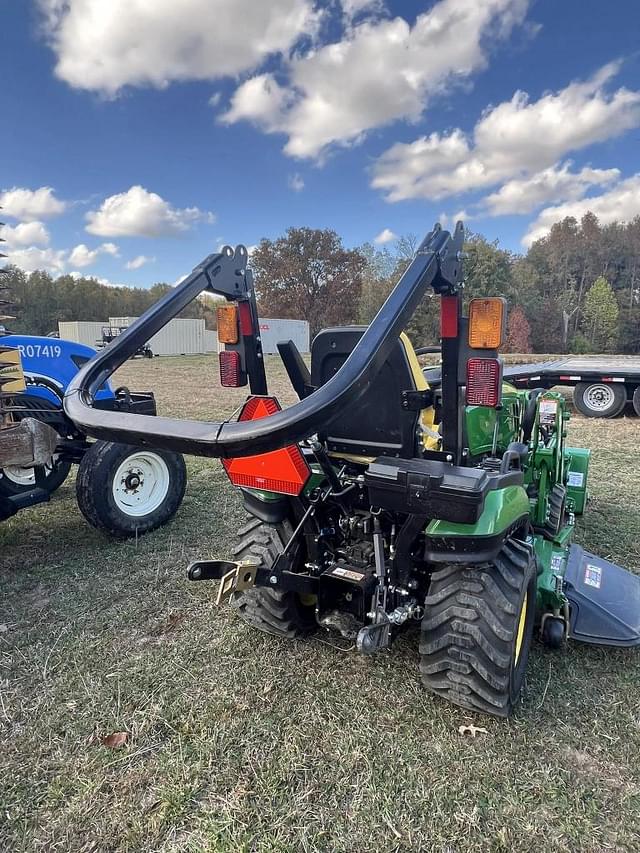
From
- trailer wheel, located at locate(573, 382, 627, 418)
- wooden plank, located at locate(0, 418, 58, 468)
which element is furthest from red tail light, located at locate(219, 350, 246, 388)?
trailer wheel, located at locate(573, 382, 627, 418)

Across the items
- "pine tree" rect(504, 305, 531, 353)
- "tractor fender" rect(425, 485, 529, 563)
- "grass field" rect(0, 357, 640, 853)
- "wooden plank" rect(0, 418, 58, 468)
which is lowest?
"grass field" rect(0, 357, 640, 853)

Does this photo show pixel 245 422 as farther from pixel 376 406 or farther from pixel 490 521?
pixel 490 521

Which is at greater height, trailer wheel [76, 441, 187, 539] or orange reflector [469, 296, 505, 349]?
orange reflector [469, 296, 505, 349]

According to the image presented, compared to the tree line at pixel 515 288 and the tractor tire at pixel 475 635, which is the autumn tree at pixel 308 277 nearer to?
the tree line at pixel 515 288

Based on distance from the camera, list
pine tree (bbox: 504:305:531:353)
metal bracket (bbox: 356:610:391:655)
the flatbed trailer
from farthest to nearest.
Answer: pine tree (bbox: 504:305:531:353), the flatbed trailer, metal bracket (bbox: 356:610:391:655)

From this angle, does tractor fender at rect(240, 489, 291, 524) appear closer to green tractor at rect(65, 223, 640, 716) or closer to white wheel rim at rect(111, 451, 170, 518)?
green tractor at rect(65, 223, 640, 716)

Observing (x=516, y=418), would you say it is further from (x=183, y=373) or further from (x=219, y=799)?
(x=183, y=373)

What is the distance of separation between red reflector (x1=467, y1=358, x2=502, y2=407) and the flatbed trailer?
8.21 m

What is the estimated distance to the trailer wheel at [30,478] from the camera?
408 cm

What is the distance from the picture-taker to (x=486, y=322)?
5.98 feet

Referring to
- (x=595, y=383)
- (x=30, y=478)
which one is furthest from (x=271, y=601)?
(x=595, y=383)

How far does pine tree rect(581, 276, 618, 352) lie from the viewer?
1598 inches

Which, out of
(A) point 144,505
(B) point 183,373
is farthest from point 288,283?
(A) point 144,505

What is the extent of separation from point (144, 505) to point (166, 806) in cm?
273
